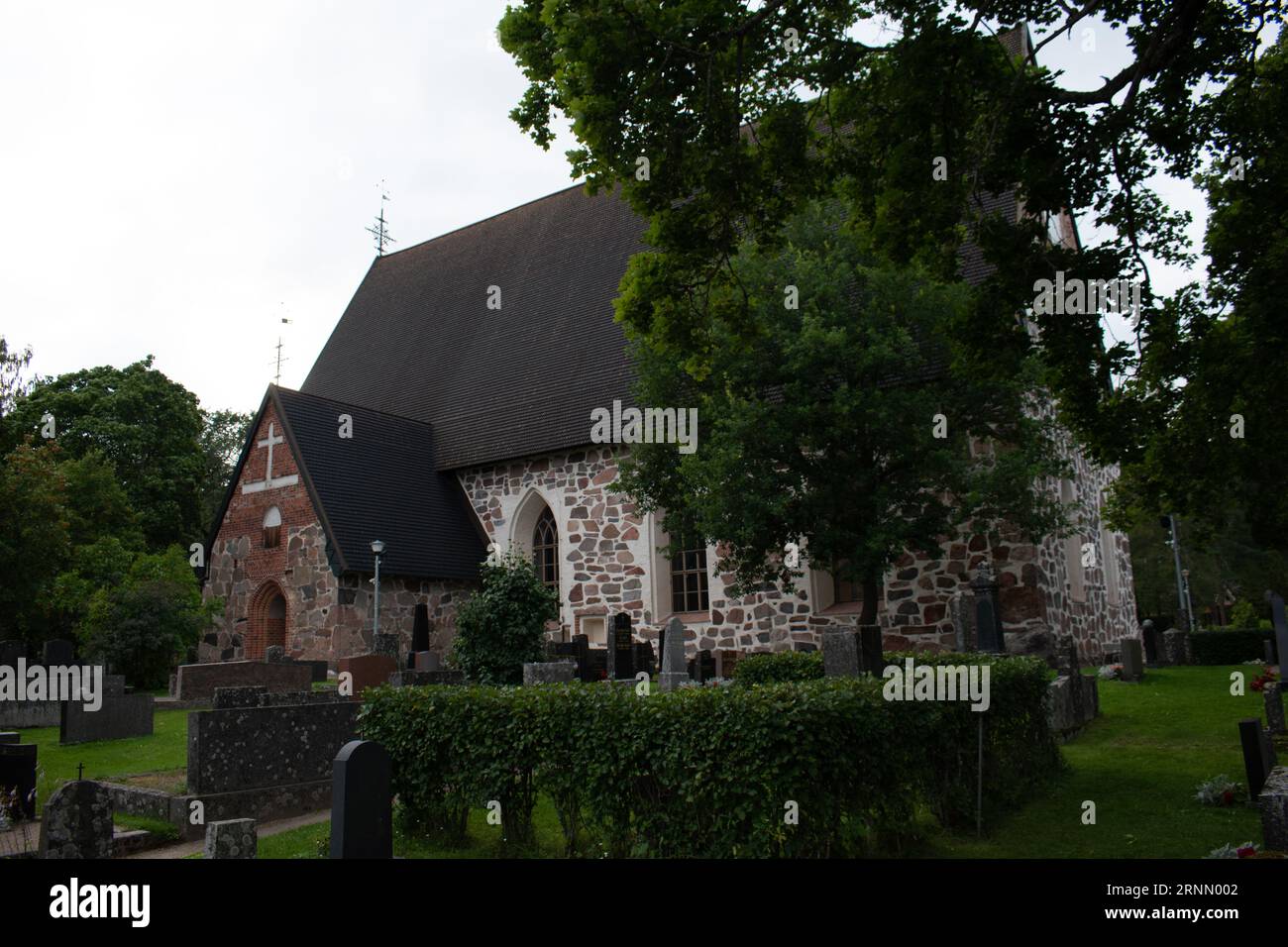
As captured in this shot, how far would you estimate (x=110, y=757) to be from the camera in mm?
11117

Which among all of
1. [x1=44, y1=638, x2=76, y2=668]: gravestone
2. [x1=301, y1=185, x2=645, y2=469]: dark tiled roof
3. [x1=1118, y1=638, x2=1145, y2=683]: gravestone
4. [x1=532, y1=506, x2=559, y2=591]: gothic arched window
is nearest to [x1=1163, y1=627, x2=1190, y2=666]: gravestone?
[x1=1118, y1=638, x2=1145, y2=683]: gravestone

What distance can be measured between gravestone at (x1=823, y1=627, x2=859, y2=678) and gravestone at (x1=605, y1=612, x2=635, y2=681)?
24.6 ft

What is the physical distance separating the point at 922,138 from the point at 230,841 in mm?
7339

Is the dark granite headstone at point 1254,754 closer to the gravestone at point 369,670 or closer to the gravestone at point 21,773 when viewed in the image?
the gravestone at point 21,773

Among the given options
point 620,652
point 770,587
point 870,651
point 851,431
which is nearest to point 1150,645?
point 770,587

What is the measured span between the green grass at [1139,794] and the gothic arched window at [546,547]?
40.5 ft

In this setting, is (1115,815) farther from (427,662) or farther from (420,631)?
(420,631)

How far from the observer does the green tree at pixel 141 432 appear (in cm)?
3516

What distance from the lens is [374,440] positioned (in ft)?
76.2

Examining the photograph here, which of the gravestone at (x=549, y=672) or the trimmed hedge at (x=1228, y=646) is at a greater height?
the gravestone at (x=549, y=672)

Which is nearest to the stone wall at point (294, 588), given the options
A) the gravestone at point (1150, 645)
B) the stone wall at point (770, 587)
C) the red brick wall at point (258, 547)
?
the red brick wall at point (258, 547)

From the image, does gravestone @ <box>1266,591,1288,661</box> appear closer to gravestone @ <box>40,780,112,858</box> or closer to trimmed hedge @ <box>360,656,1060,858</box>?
trimmed hedge @ <box>360,656,1060,858</box>

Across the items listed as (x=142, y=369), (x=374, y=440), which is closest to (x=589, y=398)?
(x=374, y=440)

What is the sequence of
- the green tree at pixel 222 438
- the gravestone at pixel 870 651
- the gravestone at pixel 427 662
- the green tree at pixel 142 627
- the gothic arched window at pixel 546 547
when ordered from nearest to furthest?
1. the gravestone at pixel 870 651
2. the gravestone at pixel 427 662
3. the green tree at pixel 142 627
4. the gothic arched window at pixel 546 547
5. the green tree at pixel 222 438
